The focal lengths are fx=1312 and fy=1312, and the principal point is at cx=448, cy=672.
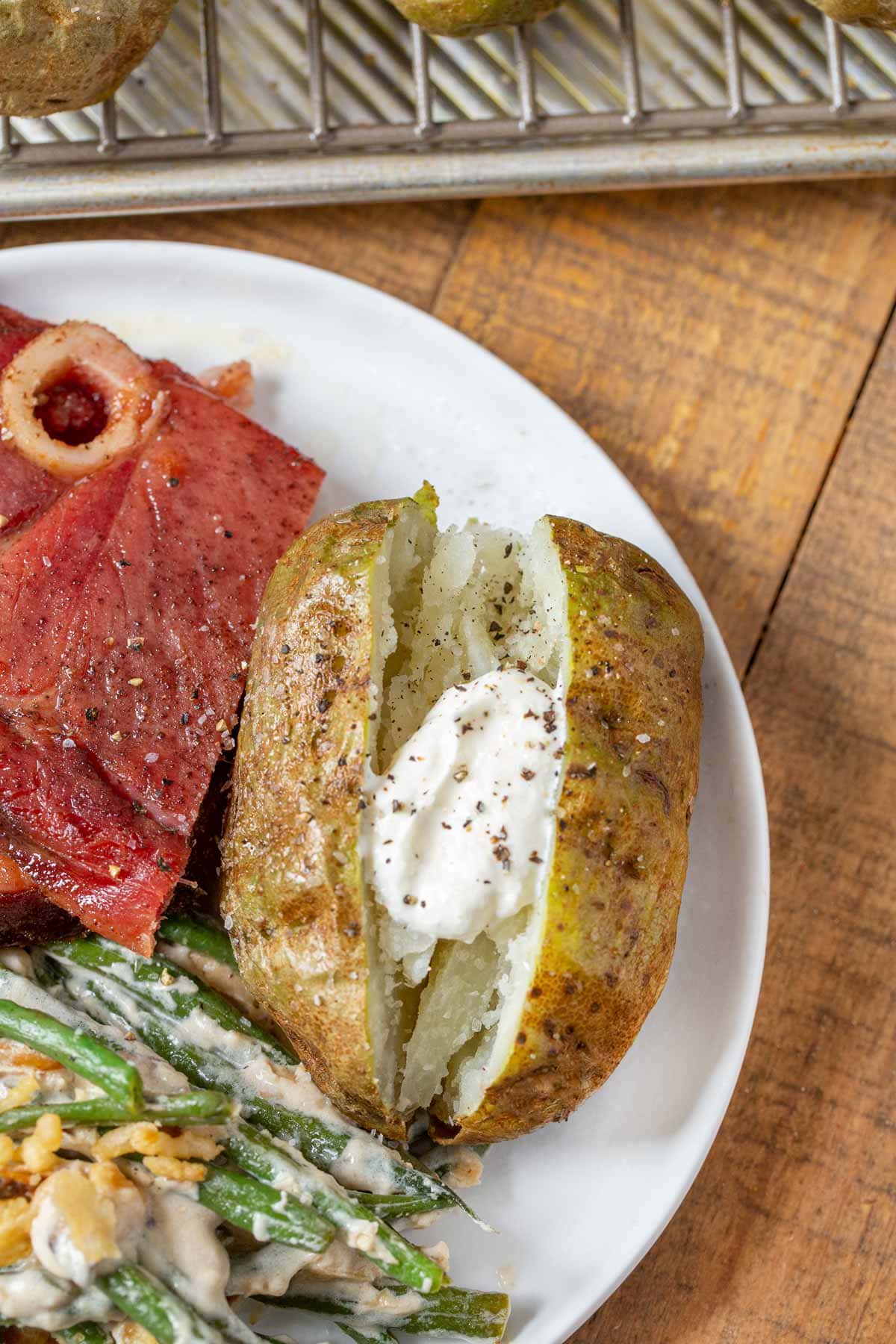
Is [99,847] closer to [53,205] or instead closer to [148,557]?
[148,557]

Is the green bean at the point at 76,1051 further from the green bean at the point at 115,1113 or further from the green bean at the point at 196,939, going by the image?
Result: the green bean at the point at 196,939

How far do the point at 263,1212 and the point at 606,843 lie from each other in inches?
30.4

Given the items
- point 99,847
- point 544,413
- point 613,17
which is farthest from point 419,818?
point 613,17

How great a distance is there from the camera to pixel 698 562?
2.71 metres

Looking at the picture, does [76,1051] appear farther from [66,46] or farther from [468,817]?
[66,46]

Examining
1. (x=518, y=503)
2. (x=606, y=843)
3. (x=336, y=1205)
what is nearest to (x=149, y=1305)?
(x=336, y=1205)

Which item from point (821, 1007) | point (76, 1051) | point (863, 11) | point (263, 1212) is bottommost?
point (263, 1212)

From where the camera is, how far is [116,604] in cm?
227

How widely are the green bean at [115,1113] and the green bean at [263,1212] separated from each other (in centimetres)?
10

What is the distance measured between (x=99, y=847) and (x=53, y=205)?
1.26 meters

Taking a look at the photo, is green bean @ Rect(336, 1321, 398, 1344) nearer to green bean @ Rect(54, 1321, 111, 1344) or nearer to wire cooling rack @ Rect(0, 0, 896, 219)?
green bean @ Rect(54, 1321, 111, 1344)

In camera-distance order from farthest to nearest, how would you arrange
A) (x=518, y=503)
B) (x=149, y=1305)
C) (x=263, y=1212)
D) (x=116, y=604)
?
(x=518, y=503), (x=116, y=604), (x=263, y=1212), (x=149, y=1305)

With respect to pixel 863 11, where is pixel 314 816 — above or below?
below

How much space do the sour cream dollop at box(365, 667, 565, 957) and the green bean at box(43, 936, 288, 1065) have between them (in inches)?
15.6
